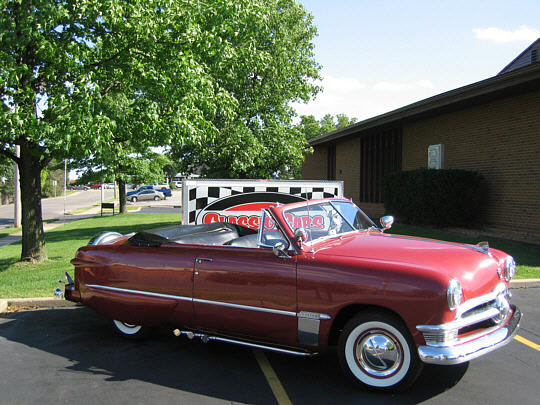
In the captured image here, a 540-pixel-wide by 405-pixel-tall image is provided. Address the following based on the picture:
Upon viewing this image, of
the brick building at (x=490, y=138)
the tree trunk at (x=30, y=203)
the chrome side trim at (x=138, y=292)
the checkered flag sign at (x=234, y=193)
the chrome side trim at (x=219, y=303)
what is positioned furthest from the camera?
the brick building at (x=490, y=138)

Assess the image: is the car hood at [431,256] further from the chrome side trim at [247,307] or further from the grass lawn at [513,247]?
the grass lawn at [513,247]

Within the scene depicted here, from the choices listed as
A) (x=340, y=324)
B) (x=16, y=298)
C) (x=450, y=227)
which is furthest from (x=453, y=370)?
(x=450, y=227)

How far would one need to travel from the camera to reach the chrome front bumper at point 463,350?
3.24 m

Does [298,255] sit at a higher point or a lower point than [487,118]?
lower

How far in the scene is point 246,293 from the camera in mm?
4121

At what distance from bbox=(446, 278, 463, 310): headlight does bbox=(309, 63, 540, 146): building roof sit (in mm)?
8629

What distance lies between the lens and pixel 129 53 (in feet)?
29.5

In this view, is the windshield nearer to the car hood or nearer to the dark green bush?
the car hood

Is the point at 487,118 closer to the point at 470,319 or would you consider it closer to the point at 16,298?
the point at 470,319

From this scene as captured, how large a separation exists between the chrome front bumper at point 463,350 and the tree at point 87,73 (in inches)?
259

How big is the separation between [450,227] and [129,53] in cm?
977

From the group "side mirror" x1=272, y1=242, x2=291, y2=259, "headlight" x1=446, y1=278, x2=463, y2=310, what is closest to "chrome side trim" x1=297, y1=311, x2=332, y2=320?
"side mirror" x1=272, y1=242, x2=291, y2=259

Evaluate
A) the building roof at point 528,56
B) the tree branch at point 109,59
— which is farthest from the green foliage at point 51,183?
the tree branch at point 109,59

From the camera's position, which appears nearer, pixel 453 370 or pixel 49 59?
pixel 453 370
